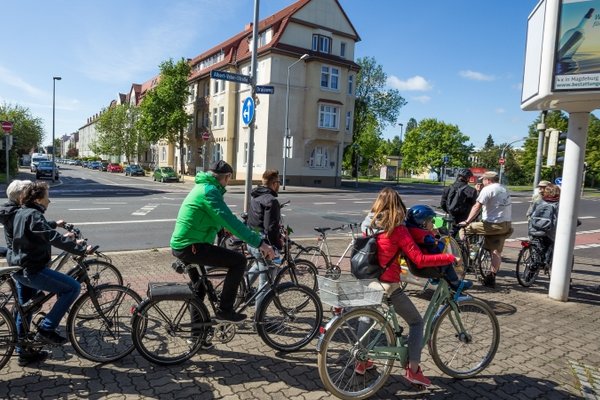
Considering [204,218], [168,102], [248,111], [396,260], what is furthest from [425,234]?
[168,102]

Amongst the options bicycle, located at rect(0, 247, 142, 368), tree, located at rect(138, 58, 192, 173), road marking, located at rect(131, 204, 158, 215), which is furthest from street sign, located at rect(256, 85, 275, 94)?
tree, located at rect(138, 58, 192, 173)

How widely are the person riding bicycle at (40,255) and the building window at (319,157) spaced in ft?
108

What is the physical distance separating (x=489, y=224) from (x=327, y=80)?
30878 mm

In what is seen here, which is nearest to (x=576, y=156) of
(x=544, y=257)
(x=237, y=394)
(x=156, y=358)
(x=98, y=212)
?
(x=544, y=257)

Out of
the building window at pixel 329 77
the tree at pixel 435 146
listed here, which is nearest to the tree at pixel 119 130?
the building window at pixel 329 77

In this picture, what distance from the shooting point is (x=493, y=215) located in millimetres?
6902

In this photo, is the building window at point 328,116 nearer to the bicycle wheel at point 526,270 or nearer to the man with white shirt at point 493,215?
the man with white shirt at point 493,215

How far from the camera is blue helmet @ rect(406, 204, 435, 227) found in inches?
136

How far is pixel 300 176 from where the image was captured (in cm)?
3550

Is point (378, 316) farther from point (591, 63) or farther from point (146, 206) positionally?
point (146, 206)

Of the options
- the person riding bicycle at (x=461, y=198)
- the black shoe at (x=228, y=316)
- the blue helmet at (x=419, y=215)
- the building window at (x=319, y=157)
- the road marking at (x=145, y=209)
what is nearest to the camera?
the blue helmet at (x=419, y=215)

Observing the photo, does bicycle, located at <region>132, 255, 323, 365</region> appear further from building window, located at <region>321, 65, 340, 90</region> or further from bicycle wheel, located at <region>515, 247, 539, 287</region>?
building window, located at <region>321, 65, 340, 90</region>

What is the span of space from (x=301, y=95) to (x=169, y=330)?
1297 inches

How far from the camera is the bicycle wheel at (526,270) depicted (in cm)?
697
